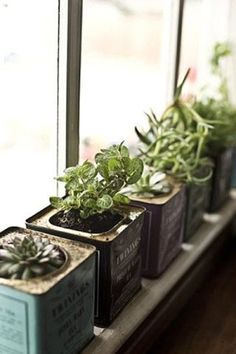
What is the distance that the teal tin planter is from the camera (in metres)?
0.68

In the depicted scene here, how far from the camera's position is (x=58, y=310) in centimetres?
71

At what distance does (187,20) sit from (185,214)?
0.50 m

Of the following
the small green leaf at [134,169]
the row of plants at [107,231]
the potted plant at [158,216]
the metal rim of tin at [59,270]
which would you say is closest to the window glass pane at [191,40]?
the row of plants at [107,231]

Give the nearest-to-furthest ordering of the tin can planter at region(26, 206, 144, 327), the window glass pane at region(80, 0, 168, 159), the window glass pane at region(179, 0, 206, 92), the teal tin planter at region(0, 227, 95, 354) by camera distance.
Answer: the teal tin planter at region(0, 227, 95, 354) < the tin can planter at region(26, 206, 144, 327) < the window glass pane at region(80, 0, 168, 159) < the window glass pane at region(179, 0, 206, 92)

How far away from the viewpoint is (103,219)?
2.84ft

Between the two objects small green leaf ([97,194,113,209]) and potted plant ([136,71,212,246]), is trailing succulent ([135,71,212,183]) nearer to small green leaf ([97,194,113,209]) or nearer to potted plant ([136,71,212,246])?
potted plant ([136,71,212,246])

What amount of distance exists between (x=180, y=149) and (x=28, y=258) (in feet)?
1.56

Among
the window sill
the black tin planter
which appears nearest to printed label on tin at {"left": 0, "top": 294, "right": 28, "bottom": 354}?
the window sill

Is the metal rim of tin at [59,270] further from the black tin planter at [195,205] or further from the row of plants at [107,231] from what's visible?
A: the black tin planter at [195,205]

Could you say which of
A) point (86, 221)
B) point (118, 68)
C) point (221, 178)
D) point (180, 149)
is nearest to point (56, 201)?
point (86, 221)

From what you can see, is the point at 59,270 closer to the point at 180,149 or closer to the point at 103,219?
the point at 103,219

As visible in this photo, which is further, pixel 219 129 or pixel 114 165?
pixel 219 129

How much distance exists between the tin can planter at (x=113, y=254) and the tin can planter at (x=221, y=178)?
42 centimetres

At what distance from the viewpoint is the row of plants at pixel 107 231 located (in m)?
0.70
